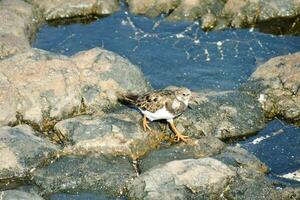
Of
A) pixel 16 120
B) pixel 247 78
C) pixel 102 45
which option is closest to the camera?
pixel 16 120

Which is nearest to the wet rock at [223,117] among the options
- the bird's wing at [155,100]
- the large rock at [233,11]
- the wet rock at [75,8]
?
the bird's wing at [155,100]

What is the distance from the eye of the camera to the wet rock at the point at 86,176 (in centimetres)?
919

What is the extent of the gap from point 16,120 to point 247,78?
4.71 m

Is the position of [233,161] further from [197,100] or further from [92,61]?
[92,61]

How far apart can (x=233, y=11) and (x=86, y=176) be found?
6.80 metres

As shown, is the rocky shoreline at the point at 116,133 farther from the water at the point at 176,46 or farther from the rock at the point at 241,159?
the water at the point at 176,46

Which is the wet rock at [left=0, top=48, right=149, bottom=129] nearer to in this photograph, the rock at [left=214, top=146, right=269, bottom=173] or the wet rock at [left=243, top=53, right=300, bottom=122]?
the wet rock at [left=243, top=53, right=300, bottom=122]

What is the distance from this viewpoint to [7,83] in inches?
429

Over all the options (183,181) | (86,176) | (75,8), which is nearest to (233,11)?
(75,8)

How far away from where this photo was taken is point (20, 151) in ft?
31.5

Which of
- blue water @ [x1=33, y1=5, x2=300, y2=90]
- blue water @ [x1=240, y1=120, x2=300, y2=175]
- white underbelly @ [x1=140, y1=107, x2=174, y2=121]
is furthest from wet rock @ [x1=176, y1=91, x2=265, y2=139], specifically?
blue water @ [x1=33, y1=5, x2=300, y2=90]

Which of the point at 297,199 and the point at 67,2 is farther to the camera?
the point at 67,2

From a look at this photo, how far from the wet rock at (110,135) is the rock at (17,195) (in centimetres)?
117

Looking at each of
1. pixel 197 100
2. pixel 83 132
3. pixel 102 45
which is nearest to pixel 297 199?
pixel 197 100
